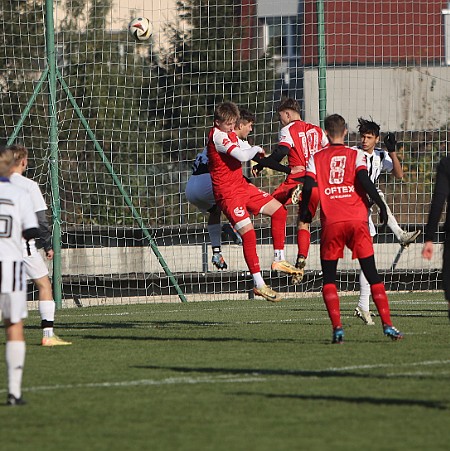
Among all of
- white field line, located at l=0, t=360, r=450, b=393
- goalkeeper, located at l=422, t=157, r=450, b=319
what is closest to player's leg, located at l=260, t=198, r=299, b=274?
white field line, located at l=0, t=360, r=450, b=393

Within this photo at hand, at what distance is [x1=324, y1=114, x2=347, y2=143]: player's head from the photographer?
11.8 meters

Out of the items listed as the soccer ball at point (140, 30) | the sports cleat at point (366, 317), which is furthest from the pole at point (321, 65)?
the sports cleat at point (366, 317)

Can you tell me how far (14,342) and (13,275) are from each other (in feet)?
1.51

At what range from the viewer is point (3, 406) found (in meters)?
8.45

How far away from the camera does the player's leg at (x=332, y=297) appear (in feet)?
38.9

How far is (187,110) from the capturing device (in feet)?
71.1

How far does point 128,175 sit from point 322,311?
5.77 m

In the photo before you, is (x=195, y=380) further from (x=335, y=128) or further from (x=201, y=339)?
(x=201, y=339)

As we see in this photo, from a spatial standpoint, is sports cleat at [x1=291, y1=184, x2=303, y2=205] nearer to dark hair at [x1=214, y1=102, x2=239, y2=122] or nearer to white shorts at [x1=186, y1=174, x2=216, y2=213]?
white shorts at [x1=186, y1=174, x2=216, y2=213]

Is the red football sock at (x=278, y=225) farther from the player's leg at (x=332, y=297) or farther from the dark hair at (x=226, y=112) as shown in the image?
the player's leg at (x=332, y=297)

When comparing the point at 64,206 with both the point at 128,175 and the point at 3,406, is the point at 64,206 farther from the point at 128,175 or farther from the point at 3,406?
the point at 3,406

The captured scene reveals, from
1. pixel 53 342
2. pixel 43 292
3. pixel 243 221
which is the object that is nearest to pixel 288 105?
pixel 243 221

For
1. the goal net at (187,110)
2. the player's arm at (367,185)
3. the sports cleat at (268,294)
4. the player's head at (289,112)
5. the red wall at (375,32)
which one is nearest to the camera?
the player's arm at (367,185)

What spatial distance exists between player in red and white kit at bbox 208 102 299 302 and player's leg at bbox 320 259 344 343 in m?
1.96
